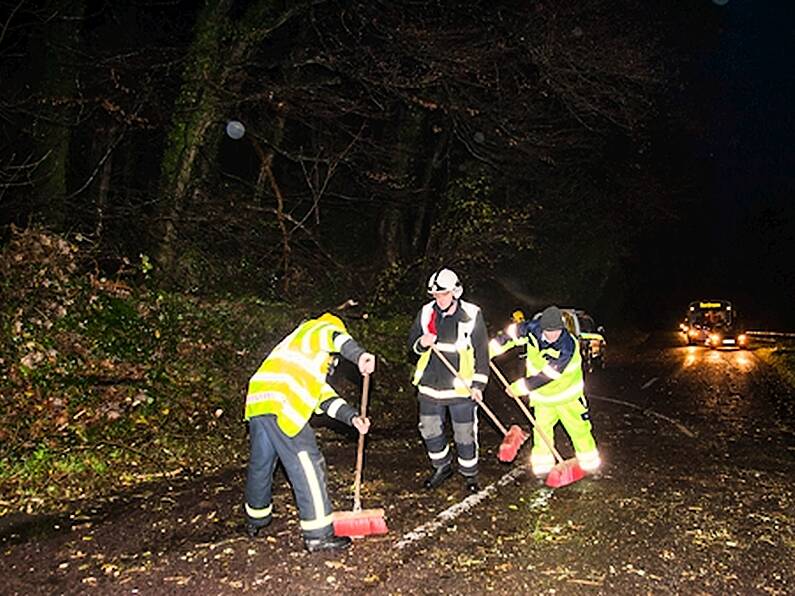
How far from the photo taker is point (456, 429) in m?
7.43

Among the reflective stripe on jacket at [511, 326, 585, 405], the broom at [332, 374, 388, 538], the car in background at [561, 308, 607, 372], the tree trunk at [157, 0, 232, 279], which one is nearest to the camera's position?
the broom at [332, 374, 388, 538]

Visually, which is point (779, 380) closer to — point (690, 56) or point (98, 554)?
point (690, 56)

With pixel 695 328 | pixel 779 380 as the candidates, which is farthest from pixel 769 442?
pixel 695 328

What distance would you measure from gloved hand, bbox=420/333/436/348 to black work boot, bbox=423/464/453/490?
126 cm

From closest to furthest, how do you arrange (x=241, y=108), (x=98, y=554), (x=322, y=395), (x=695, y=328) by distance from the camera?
(x=98, y=554) → (x=322, y=395) → (x=241, y=108) → (x=695, y=328)

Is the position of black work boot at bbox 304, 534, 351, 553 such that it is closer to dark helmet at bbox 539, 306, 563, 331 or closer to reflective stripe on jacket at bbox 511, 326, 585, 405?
reflective stripe on jacket at bbox 511, 326, 585, 405

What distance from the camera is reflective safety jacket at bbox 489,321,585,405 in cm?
771

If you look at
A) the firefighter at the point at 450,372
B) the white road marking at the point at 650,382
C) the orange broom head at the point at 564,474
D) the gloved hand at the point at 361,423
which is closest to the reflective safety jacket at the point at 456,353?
the firefighter at the point at 450,372

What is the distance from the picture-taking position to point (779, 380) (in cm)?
1864

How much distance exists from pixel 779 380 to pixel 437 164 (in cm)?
979

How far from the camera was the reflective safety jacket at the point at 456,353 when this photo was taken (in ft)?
23.9

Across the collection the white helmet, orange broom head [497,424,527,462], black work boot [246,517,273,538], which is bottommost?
black work boot [246,517,273,538]

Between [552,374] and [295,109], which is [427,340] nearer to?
[552,374]

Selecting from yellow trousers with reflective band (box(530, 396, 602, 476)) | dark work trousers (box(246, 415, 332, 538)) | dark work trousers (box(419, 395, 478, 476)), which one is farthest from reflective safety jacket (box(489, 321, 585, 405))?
dark work trousers (box(246, 415, 332, 538))
